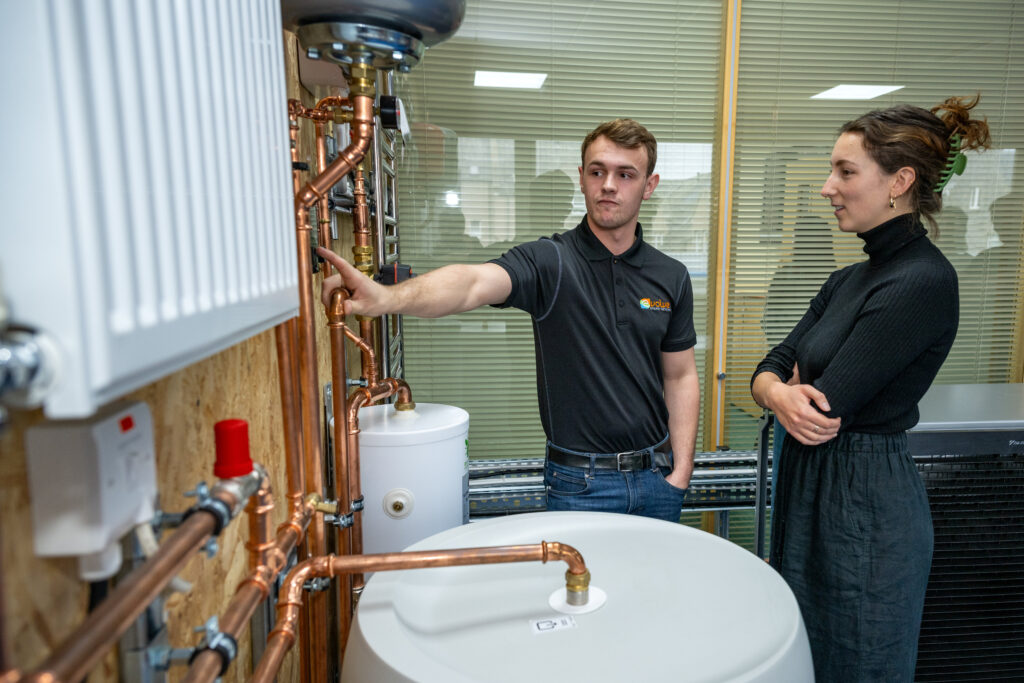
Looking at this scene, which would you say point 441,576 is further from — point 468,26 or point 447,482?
point 468,26

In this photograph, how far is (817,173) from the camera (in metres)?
2.51

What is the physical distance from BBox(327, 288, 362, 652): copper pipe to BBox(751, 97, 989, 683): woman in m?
0.96

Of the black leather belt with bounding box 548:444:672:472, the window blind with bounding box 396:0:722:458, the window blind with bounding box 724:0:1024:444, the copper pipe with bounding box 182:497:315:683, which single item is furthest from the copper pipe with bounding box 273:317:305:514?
the window blind with bounding box 724:0:1024:444

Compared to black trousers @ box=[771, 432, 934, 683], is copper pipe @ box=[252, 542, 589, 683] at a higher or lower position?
higher

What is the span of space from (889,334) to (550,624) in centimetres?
93

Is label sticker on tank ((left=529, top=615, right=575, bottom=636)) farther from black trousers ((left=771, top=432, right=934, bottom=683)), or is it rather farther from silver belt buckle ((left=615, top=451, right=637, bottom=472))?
black trousers ((left=771, top=432, right=934, bottom=683))

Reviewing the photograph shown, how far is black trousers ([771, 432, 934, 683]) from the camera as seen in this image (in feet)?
4.08

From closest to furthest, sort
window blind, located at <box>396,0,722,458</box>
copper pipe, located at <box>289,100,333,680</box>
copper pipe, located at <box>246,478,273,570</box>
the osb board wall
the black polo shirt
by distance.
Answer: the osb board wall
copper pipe, located at <box>246,478,273,570</box>
copper pipe, located at <box>289,100,333,680</box>
the black polo shirt
window blind, located at <box>396,0,722,458</box>

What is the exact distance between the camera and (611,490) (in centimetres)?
147

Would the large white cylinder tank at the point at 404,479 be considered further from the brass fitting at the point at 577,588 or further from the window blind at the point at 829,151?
the window blind at the point at 829,151

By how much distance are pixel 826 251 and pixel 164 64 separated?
2.71 metres

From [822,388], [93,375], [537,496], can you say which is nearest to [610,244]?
[822,388]

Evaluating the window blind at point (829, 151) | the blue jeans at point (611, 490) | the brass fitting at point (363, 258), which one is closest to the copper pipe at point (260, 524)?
the brass fitting at point (363, 258)

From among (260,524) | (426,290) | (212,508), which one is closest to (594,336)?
(426,290)
